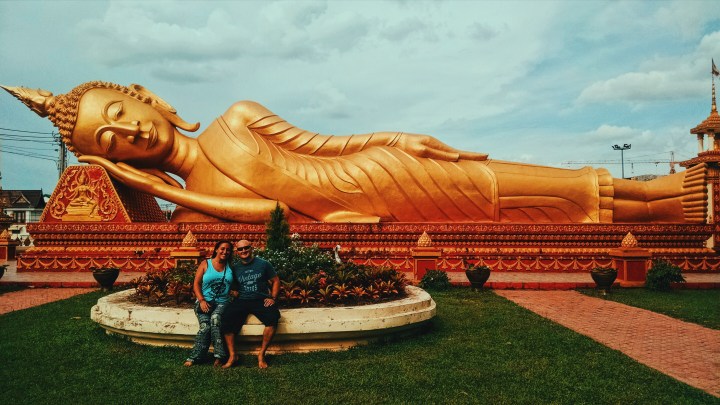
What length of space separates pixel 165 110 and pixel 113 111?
1.44 meters

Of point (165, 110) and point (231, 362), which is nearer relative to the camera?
point (231, 362)

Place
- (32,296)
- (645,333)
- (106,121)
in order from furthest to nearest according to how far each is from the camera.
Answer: (106,121), (32,296), (645,333)

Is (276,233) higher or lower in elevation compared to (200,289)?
higher

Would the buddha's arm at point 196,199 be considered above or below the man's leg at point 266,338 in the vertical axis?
above

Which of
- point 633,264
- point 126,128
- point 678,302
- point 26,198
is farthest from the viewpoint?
point 26,198

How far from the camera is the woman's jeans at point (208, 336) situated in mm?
5184

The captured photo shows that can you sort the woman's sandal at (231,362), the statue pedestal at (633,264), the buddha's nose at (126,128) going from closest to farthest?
the woman's sandal at (231,362)
the statue pedestal at (633,264)
the buddha's nose at (126,128)

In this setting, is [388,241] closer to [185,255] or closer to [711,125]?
[185,255]

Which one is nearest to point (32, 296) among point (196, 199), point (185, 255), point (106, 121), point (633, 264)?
point (185, 255)

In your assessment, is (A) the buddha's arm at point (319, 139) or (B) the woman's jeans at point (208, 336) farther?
(A) the buddha's arm at point (319, 139)

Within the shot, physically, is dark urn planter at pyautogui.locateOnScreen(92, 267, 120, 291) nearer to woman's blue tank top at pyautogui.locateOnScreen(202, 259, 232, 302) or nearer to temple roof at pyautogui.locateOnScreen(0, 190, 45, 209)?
woman's blue tank top at pyautogui.locateOnScreen(202, 259, 232, 302)

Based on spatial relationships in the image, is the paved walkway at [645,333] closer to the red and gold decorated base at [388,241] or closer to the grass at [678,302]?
the grass at [678,302]

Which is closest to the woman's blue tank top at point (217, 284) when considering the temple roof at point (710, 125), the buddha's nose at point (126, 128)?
the buddha's nose at point (126, 128)

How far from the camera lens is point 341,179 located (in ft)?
46.9
